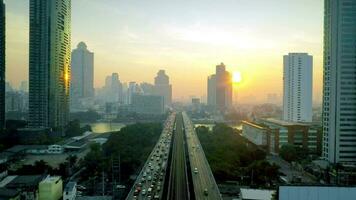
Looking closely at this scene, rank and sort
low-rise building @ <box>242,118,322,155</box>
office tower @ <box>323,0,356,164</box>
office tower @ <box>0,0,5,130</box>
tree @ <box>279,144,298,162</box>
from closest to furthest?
office tower @ <box>323,0,356,164</box> → tree @ <box>279,144,298,162</box> → low-rise building @ <box>242,118,322,155</box> → office tower @ <box>0,0,5,130</box>

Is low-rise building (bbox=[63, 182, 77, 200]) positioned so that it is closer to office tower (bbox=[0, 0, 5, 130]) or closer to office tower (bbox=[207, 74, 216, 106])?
office tower (bbox=[0, 0, 5, 130])

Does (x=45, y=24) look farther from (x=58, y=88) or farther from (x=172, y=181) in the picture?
(x=172, y=181)

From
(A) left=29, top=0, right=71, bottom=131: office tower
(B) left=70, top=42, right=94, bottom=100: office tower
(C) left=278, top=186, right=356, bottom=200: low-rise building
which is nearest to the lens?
(C) left=278, top=186, right=356, bottom=200: low-rise building

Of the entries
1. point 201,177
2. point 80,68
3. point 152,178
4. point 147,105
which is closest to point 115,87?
point 80,68

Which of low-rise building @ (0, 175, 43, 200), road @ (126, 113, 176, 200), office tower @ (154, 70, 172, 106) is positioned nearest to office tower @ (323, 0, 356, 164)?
road @ (126, 113, 176, 200)

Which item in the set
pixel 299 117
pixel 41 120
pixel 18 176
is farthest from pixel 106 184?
pixel 299 117

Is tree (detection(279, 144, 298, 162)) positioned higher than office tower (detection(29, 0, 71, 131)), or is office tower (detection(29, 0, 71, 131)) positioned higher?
office tower (detection(29, 0, 71, 131))

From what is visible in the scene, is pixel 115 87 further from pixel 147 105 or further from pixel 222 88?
pixel 147 105
